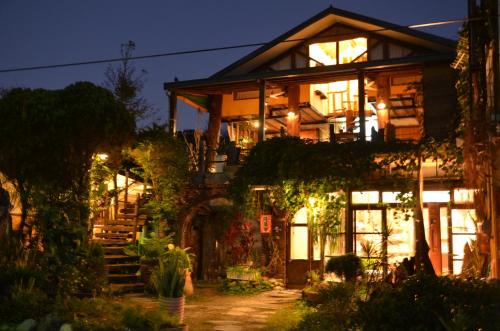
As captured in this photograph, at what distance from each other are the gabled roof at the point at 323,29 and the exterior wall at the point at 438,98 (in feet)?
2.52

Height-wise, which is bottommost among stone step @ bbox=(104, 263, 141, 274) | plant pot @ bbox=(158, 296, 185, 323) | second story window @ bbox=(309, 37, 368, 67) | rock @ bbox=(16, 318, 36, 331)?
rock @ bbox=(16, 318, 36, 331)

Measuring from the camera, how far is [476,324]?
4.91 m

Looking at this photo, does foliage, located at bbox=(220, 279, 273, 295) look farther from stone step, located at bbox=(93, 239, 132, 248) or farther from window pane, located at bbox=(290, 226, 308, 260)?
stone step, located at bbox=(93, 239, 132, 248)

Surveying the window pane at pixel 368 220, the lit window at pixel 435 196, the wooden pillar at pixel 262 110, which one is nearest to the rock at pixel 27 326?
the wooden pillar at pixel 262 110

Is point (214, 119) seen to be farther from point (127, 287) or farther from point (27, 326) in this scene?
point (27, 326)

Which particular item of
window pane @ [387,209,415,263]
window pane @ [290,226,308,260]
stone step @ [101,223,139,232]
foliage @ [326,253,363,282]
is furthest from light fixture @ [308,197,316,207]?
stone step @ [101,223,139,232]

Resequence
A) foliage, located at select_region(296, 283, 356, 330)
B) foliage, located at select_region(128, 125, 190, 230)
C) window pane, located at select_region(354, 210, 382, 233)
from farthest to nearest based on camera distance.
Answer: window pane, located at select_region(354, 210, 382, 233), foliage, located at select_region(128, 125, 190, 230), foliage, located at select_region(296, 283, 356, 330)

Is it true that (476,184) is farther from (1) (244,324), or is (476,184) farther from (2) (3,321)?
(2) (3,321)

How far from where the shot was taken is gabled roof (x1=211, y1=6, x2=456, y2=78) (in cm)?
1420

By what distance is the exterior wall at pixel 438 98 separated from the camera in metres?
13.6

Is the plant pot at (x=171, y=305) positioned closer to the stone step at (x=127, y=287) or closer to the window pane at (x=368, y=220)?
the stone step at (x=127, y=287)

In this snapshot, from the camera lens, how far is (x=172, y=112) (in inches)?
623

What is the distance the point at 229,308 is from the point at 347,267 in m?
2.82

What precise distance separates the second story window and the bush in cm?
1058
